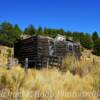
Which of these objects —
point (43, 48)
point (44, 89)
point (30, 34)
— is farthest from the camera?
point (30, 34)

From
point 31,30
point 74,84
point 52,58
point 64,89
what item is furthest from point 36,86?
point 31,30

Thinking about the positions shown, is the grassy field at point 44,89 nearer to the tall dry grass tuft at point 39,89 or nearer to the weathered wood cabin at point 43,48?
the tall dry grass tuft at point 39,89

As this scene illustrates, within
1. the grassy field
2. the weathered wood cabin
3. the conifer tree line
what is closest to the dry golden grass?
the grassy field

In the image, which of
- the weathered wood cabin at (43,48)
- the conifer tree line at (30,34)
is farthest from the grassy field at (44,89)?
the conifer tree line at (30,34)

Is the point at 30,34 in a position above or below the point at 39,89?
above

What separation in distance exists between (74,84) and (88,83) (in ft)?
3.20

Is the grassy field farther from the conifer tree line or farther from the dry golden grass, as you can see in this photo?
the conifer tree line

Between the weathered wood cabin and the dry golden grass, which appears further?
the weathered wood cabin

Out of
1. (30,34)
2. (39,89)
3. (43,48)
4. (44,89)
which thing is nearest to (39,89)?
(39,89)

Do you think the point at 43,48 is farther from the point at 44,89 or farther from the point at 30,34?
the point at 30,34

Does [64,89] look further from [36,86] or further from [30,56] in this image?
[30,56]

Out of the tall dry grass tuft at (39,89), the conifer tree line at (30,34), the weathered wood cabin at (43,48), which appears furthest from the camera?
the conifer tree line at (30,34)

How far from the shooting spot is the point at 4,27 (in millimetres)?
66438

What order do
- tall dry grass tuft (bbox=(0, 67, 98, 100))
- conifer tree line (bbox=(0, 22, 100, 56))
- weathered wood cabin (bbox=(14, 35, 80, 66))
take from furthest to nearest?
1. conifer tree line (bbox=(0, 22, 100, 56))
2. weathered wood cabin (bbox=(14, 35, 80, 66))
3. tall dry grass tuft (bbox=(0, 67, 98, 100))
